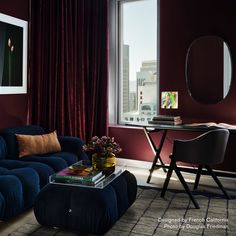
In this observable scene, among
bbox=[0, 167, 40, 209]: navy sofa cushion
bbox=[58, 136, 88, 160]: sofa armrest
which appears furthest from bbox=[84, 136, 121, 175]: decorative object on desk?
bbox=[58, 136, 88, 160]: sofa armrest

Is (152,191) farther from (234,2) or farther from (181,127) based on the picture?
(234,2)

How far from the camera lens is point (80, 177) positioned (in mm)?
2811

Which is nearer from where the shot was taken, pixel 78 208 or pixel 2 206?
pixel 78 208

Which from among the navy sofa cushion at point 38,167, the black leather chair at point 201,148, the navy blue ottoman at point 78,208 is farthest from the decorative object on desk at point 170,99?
the navy blue ottoman at point 78,208

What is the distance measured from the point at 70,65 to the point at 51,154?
1.49 metres

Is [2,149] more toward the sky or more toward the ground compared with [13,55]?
more toward the ground

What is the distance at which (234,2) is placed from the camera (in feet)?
13.8

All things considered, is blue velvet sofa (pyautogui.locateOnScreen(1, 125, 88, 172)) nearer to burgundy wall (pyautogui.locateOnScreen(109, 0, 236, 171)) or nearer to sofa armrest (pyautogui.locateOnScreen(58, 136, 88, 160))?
sofa armrest (pyautogui.locateOnScreen(58, 136, 88, 160))

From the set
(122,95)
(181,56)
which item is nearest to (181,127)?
(181,56)

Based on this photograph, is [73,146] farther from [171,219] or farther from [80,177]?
[171,219]

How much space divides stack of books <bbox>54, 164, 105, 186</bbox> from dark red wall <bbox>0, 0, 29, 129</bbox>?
1847mm

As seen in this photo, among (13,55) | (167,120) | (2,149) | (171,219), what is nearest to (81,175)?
(171,219)

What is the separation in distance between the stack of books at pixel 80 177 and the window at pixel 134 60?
2147 millimetres

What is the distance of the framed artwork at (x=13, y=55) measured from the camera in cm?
428
